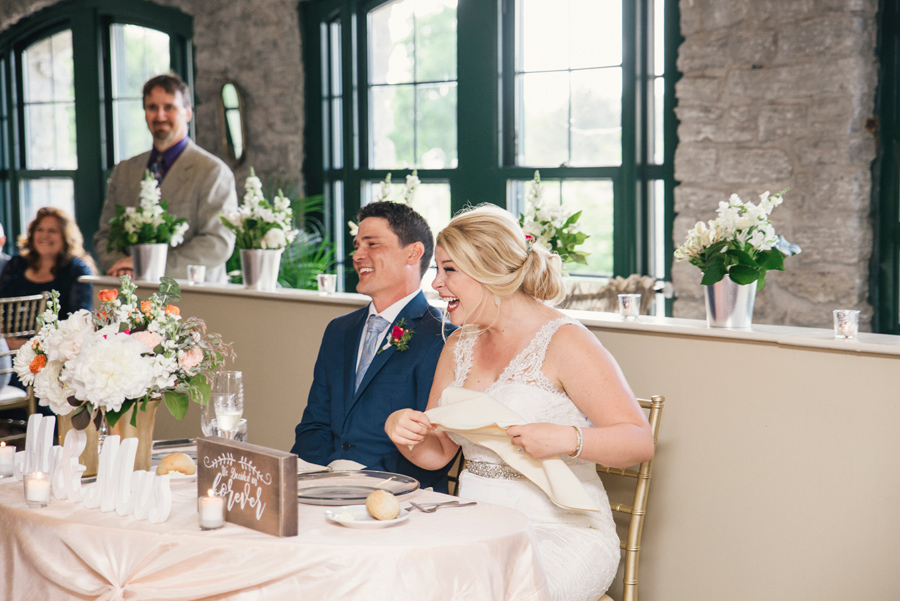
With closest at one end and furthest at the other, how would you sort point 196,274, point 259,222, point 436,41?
point 259,222 < point 196,274 < point 436,41

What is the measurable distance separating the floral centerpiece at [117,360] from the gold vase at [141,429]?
4cm

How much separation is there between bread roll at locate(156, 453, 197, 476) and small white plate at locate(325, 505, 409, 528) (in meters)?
0.43

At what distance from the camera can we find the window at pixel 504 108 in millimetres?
4656

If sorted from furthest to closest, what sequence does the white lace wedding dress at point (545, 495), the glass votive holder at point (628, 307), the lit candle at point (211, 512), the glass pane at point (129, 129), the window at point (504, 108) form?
the glass pane at point (129, 129)
the window at point (504, 108)
the glass votive holder at point (628, 307)
the white lace wedding dress at point (545, 495)
the lit candle at point (211, 512)

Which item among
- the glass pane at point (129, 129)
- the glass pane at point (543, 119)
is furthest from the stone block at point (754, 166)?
the glass pane at point (129, 129)

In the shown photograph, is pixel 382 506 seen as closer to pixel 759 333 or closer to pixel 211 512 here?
pixel 211 512

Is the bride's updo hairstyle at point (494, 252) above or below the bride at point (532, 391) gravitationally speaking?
above

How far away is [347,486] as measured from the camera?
1.80 meters

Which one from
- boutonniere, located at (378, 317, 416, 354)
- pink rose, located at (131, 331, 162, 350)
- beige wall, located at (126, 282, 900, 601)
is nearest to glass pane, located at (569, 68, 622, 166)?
beige wall, located at (126, 282, 900, 601)

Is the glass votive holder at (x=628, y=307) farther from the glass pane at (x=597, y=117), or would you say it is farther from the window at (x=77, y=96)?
the window at (x=77, y=96)

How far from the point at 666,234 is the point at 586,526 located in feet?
8.63

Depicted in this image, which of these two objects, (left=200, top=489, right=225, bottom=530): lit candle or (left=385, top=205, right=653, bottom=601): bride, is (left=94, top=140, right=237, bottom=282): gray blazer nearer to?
(left=385, top=205, right=653, bottom=601): bride

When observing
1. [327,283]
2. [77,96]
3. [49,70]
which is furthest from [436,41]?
[49,70]

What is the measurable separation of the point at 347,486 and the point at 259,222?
205cm
